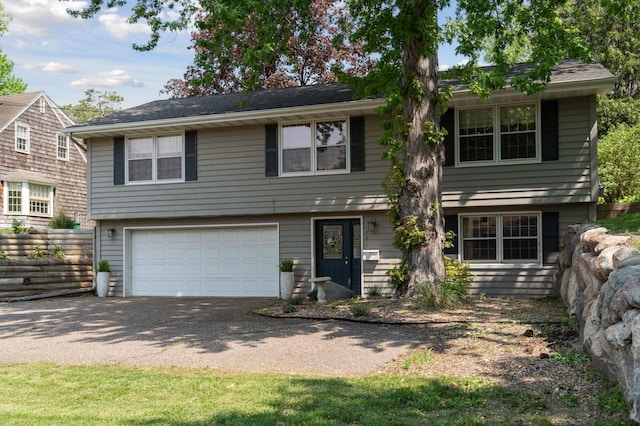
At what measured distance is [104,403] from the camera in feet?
16.6

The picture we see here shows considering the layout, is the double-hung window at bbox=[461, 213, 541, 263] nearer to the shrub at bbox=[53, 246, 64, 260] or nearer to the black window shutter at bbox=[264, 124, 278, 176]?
the black window shutter at bbox=[264, 124, 278, 176]

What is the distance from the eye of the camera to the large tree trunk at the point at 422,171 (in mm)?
10398

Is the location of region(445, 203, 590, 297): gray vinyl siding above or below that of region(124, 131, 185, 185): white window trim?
below

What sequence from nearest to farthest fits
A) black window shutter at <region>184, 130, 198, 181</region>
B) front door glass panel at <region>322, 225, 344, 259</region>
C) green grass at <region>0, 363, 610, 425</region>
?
1. green grass at <region>0, 363, 610, 425</region>
2. front door glass panel at <region>322, 225, 344, 259</region>
3. black window shutter at <region>184, 130, 198, 181</region>

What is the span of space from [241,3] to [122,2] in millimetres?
3479

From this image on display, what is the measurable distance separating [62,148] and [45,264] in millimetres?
13583

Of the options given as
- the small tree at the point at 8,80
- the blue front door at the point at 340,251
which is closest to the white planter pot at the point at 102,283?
the blue front door at the point at 340,251

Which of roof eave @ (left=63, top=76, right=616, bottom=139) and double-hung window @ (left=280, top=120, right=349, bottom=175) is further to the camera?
double-hung window @ (left=280, top=120, right=349, bottom=175)

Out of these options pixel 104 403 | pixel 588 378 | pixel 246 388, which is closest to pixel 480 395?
pixel 588 378

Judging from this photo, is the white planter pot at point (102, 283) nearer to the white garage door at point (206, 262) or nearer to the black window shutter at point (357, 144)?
the white garage door at point (206, 262)

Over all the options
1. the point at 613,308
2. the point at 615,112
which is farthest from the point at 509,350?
the point at 615,112

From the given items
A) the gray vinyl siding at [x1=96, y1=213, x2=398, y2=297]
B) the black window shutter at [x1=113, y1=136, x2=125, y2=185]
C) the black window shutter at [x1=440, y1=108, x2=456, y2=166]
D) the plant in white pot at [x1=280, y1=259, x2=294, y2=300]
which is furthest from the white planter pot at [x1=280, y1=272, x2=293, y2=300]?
the black window shutter at [x1=113, y1=136, x2=125, y2=185]

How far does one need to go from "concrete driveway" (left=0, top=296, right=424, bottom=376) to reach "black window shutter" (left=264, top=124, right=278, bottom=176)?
13.1 ft

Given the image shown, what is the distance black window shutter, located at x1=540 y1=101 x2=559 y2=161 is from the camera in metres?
12.2
